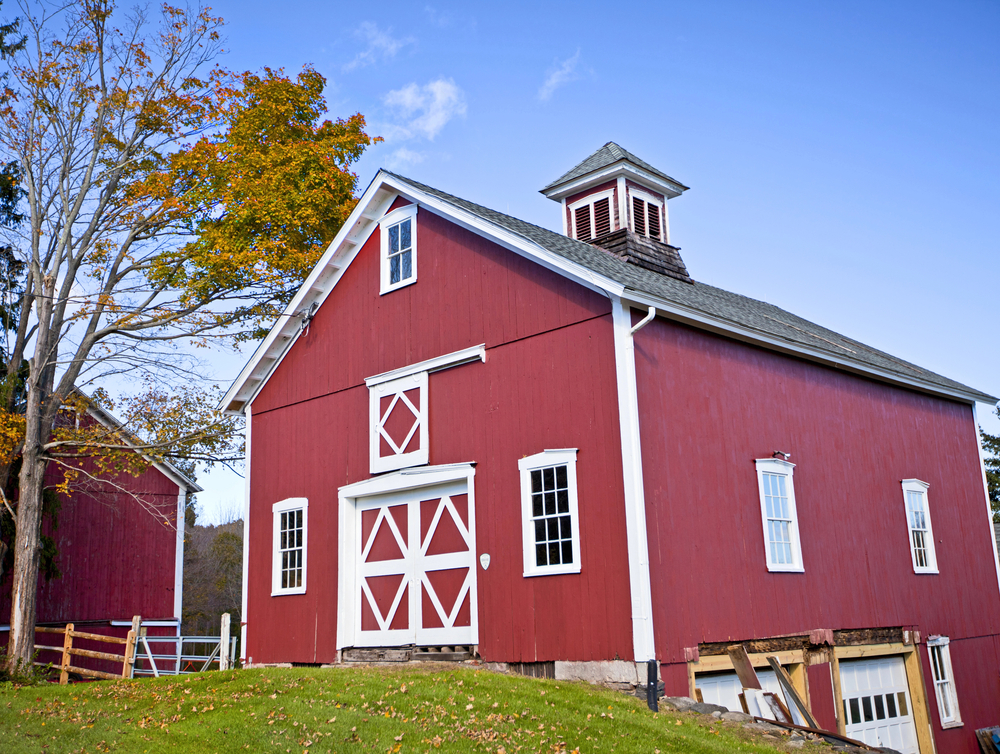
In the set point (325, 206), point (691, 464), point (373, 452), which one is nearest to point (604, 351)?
point (691, 464)

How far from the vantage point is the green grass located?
31.3 feet

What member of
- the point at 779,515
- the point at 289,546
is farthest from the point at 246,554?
the point at 779,515

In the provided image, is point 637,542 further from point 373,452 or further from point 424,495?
point 373,452

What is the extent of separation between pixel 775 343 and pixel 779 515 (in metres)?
2.76

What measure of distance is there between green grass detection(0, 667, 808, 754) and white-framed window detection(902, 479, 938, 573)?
8623mm

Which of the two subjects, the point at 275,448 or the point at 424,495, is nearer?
the point at 424,495

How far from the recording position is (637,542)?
11969mm

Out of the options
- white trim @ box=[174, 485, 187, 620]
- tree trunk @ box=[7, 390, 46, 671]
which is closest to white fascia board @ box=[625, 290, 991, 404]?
tree trunk @ box=[7, 390, 46, 671]

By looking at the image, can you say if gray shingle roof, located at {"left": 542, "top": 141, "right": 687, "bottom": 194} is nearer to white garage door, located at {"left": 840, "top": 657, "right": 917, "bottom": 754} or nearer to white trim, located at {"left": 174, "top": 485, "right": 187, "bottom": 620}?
white garage door, located at {"left": 840, "top": 657, "right": 917, "bottom": 754}

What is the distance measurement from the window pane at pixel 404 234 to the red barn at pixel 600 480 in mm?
84

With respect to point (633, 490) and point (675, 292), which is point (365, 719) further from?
point (675, 292)

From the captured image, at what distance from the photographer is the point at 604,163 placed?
1980 centimetres

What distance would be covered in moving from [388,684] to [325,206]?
14587mm

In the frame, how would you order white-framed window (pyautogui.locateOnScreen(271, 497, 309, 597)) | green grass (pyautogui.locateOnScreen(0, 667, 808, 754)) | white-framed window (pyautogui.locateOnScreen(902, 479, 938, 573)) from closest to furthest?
1. green grass (pyautogui.locateOnScreen(0, 667, 808, 754))
2. white-framed window (pyautogui.locateOnScreen(271, 497, 309, 597))
3. white-framed window (pyautogui.locateOnScreen(902, 479, 938, 573))
